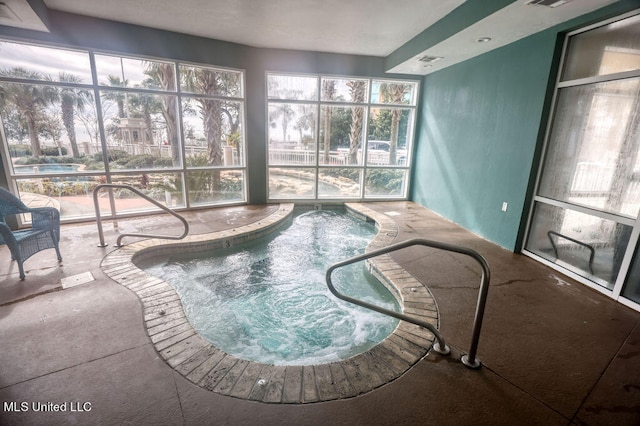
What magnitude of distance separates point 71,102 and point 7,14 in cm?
122

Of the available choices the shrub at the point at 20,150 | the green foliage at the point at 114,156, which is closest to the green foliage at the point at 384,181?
the green foliage at the point at 114,156

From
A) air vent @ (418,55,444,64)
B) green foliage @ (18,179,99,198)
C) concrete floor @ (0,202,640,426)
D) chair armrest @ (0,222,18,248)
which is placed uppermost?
air vent @ (418,55,444,64)

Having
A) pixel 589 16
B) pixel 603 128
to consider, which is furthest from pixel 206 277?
pixel 589 16

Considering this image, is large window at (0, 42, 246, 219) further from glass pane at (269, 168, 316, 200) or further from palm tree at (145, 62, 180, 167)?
glass pane at (269, 168, 316, 200)

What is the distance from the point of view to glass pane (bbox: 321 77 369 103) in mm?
5801

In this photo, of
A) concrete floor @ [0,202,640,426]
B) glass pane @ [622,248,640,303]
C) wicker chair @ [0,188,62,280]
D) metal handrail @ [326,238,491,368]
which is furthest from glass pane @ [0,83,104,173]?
glass pane @ [622,248,640,303]

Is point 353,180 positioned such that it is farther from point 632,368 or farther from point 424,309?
point 632,368

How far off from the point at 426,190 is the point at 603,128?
3206 millimetres

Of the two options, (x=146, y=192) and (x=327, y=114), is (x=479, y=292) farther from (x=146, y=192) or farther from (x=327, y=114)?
(x=146, y=192)

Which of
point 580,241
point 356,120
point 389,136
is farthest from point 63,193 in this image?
point 580,241

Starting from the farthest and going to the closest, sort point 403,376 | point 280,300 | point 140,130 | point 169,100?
point 169,100
point 140,130
point 280,300
point 403,376

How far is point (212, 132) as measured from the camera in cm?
539

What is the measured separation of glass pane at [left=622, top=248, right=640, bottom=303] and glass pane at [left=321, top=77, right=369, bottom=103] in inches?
187

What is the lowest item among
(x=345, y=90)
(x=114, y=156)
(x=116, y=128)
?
(x=114, y=156)
